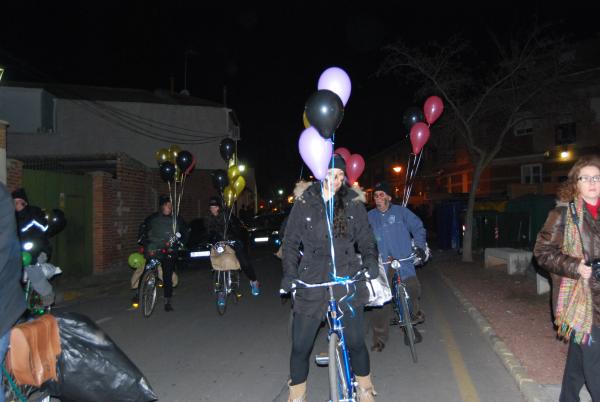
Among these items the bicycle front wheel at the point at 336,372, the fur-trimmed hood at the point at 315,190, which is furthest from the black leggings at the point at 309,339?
the fur-trimmed hood at the point at 315,190

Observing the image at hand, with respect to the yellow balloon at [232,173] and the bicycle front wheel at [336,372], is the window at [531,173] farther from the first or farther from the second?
the bicycle front wheel at [336,372]

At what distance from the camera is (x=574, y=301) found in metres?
3.43

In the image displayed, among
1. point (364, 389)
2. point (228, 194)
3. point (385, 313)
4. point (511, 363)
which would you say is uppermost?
point (228, 194)

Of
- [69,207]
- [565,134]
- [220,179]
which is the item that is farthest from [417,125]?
[565,134]

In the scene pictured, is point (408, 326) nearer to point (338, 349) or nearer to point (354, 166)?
point (338, 349)

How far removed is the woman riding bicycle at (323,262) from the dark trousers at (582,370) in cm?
145

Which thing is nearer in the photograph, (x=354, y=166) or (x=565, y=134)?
(x=354, y=166)

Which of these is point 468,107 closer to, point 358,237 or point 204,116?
point 358,237

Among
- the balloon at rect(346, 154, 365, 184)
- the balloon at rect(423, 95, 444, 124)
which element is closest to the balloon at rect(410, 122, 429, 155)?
the balloon at rect(346, 154, 365, 184)

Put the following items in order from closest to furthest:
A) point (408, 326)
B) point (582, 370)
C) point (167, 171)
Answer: point (582, 370) < point (408, 326) < point (167, 171)

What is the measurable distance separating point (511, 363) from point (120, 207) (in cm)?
1183

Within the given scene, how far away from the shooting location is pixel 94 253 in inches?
517

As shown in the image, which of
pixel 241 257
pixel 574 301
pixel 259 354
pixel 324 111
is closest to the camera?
pixel 574 301

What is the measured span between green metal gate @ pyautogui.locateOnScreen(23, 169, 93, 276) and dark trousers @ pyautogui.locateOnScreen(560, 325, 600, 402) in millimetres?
10790
